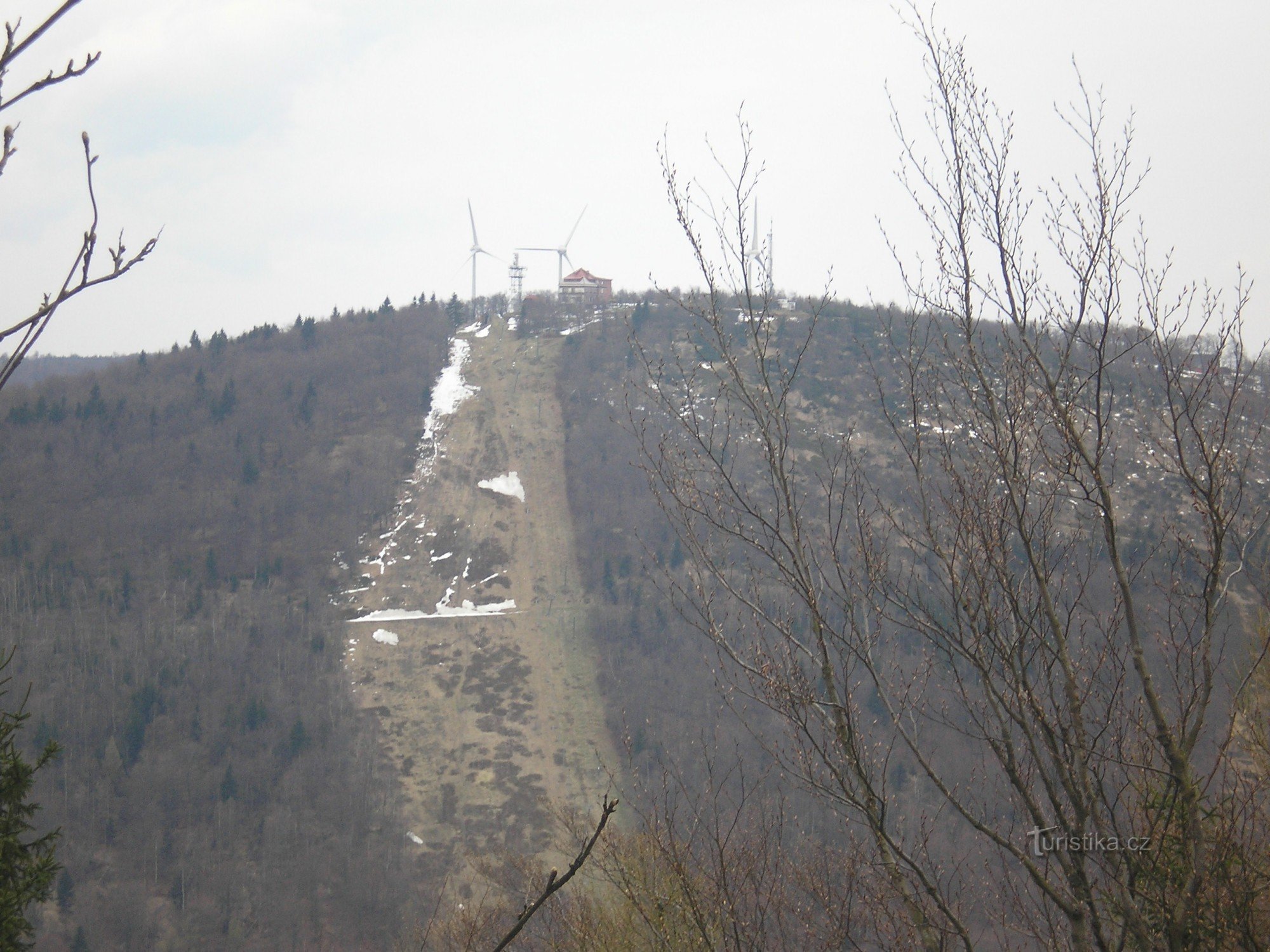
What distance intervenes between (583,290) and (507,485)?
135 ft

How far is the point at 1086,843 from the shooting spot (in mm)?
5086

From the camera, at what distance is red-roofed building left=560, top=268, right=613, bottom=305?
105938 mm

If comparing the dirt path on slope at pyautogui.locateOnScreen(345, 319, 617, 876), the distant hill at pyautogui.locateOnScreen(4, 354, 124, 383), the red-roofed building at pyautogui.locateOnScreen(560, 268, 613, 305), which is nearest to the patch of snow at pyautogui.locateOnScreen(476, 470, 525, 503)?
the dirt path on slope at pyautogui.locateOnScreen(345, 319, 617, 876)

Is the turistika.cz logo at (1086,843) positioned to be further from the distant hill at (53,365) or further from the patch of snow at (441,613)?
the distant hill at (53,365)

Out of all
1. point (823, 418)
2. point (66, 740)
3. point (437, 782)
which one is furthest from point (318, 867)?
point (823, 418)

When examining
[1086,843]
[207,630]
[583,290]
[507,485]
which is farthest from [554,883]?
[583,290]

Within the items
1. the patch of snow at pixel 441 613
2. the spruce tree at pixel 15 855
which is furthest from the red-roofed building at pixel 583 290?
the spruce tree at pixel 15 855

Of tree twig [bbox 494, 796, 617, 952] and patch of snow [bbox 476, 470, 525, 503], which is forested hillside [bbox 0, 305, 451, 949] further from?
tree twig [bbox 494, 796, 617, 952]

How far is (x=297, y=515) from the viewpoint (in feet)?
230

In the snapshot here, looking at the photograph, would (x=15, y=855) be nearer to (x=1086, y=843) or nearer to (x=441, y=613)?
(x=1086, y=843)

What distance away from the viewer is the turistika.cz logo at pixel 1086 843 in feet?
16.4

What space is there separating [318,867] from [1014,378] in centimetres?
A: 4748

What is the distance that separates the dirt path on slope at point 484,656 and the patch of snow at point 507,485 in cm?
35

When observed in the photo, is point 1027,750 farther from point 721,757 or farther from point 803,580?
point 721,757
